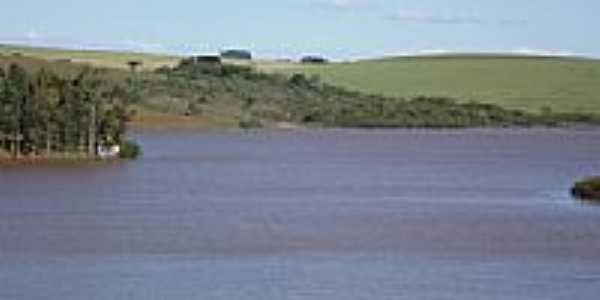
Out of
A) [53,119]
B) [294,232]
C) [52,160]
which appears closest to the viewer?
[294,232]

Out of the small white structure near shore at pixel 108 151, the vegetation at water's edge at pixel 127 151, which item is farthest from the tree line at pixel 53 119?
the vegetation at water's edge at pixel 127 151

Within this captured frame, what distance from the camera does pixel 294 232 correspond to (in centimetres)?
5888

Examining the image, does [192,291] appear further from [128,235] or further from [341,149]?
[341,149]

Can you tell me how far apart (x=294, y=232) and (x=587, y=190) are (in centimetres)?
2567

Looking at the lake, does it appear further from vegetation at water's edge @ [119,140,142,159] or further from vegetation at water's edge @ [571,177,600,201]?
vegetation at water's edge @ [119,140,142,159]

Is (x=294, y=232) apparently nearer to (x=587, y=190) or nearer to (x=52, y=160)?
(x=587, y=190)

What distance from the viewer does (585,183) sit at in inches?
3278

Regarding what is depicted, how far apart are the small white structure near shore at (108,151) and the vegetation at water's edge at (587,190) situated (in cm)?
3764

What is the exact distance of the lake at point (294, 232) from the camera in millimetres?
42094

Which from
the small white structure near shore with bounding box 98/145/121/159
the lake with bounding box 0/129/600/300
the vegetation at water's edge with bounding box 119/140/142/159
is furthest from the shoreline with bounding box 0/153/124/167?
the vegetation at water's edge with bounding box 119/140/142/159

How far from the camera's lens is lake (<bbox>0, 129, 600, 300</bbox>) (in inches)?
1657

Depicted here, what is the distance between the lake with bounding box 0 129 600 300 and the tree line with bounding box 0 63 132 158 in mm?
3107

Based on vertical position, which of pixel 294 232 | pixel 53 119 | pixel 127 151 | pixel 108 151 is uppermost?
pixel 294 232

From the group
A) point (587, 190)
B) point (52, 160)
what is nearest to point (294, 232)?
point (587, 190)
